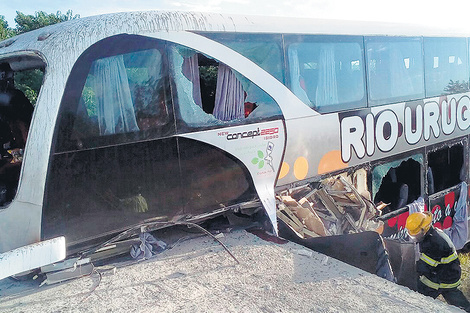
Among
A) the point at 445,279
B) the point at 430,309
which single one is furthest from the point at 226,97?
the point at 445,279

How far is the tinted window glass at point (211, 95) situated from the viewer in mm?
4031

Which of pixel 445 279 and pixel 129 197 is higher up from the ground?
pixel 129 197

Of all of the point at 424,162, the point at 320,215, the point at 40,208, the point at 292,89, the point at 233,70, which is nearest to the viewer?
the point at 40,208

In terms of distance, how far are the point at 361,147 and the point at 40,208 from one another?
13.6ft

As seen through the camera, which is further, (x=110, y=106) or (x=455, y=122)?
(x=455, y=122)

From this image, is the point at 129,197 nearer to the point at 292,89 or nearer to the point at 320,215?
the point at 292,89

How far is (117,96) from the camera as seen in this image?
377 centimetres

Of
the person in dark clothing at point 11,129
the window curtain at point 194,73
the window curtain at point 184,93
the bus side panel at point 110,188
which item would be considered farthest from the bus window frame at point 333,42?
the person in dark clothing at point 11,129

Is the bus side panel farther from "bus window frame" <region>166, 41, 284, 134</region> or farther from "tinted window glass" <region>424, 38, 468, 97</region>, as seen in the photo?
"tinted window glass" <region>424, 38, 468, 97</region>

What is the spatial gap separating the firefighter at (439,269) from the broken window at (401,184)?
149 cm

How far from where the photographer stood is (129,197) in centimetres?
383

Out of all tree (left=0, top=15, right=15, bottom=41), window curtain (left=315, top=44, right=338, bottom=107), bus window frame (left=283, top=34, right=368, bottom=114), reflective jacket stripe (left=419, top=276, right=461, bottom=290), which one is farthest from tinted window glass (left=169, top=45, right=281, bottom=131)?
tree (left=0, top=15, right=15, bottom=41)

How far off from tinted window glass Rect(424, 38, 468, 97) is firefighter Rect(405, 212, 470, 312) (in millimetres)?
2851

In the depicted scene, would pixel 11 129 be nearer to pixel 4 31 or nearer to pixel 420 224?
pixel 420 224
